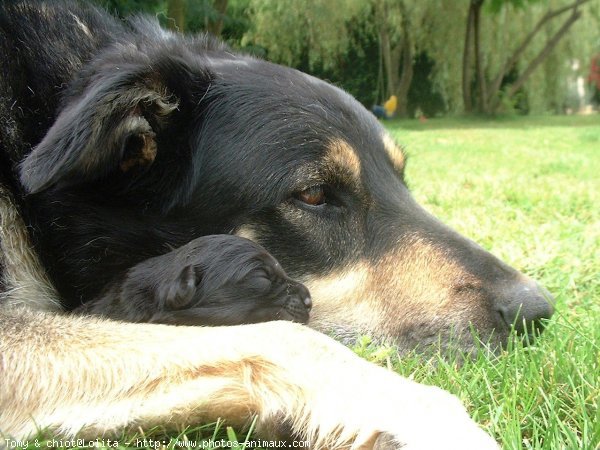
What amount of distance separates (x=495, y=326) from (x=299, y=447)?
988mm

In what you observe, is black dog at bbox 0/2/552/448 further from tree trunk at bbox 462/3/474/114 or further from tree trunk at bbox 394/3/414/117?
tree trunk at bbox 394/3/414/117

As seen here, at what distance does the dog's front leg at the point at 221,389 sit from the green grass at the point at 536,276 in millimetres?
295

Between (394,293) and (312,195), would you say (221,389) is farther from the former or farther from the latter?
(312,195)

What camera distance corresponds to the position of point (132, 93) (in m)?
2.29

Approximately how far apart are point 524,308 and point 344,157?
2.99 feet

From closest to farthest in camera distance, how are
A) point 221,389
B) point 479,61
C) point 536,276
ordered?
point 221,389 < point 536,276 < point 479,61

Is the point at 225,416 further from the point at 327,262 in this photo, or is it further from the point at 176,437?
the point at 327,262

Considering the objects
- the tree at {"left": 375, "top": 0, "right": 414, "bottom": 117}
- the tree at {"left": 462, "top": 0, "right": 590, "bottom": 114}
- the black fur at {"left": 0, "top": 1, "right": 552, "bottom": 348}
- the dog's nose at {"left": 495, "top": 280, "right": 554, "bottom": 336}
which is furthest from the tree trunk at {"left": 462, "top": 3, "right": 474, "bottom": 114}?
the dog's nose at {"left": 495, "top": 280, "right": 554, "bottom": 336}

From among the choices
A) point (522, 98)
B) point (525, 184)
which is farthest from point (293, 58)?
point (525, 184)

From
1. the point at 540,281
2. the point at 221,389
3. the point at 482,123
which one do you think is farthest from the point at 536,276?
the point at 482,123

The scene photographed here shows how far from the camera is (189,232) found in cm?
248

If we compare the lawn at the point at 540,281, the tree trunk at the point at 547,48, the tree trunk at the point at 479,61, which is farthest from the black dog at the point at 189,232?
the tree trunk at the point at 547,48

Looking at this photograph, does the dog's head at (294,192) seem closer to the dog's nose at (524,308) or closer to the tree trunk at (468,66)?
the dog's nose at (524,308)

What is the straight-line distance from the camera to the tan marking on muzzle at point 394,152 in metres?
2.93
